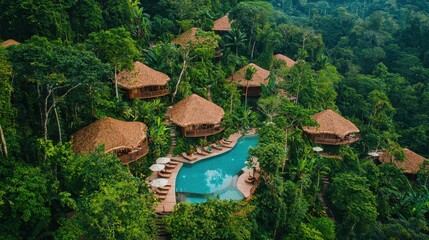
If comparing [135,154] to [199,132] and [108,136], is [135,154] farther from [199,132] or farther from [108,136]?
[199,132]


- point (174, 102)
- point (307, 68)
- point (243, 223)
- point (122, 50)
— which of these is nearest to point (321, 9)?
point (307, 68)

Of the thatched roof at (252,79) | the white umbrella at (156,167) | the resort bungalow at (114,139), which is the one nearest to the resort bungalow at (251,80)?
the thatched roof at (252,79)

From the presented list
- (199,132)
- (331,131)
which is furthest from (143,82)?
(331,131)

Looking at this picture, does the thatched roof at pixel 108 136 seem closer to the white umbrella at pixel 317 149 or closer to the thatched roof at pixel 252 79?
the white umbrella at pixel 317 149

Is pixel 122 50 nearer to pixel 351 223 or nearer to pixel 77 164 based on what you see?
pixel 77 164

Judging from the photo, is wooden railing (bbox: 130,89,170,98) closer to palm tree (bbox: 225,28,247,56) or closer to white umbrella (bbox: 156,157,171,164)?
white umbrella (bbox: 156,157,171,164)

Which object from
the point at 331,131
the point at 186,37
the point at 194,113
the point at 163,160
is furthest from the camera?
the point at 186,37

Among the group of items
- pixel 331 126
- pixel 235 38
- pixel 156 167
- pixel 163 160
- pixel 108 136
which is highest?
pixel 235 38
